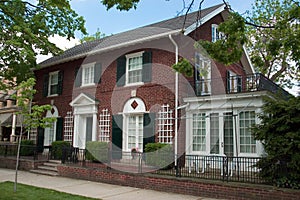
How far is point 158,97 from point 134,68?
2.30 m

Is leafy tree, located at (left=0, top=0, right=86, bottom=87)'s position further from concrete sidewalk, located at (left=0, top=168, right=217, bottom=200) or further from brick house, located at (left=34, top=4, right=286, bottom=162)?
concrete sidewalk, located at (left=0, top=168, right=217, bottom=200)

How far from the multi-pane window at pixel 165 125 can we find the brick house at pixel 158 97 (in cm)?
4

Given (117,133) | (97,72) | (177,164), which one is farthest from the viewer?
(97,72)

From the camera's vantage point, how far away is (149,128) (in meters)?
12.9

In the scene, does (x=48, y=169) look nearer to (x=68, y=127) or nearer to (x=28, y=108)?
(x=68, y=127)

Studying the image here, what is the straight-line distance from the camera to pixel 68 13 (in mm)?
16281

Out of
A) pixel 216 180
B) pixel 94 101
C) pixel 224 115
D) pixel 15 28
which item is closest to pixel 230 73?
pixel 224 115

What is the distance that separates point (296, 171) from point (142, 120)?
7386mm

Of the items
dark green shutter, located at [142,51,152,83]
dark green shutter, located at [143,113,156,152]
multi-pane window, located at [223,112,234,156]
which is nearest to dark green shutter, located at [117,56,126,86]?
dark green shutter, located at [142,51,152,83]

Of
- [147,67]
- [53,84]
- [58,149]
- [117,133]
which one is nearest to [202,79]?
[147,67]

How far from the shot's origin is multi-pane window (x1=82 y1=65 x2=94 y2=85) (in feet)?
52.7

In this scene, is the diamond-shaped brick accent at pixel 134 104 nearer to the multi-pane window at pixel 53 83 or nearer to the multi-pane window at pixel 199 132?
the multi-pane window at pixel 199 132

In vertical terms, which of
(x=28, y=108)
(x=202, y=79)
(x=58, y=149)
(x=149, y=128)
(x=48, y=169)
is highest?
(x=202, y=79)

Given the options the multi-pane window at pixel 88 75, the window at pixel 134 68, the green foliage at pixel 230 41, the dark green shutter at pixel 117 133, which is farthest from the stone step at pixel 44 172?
the green foliage at pixel 230 41
